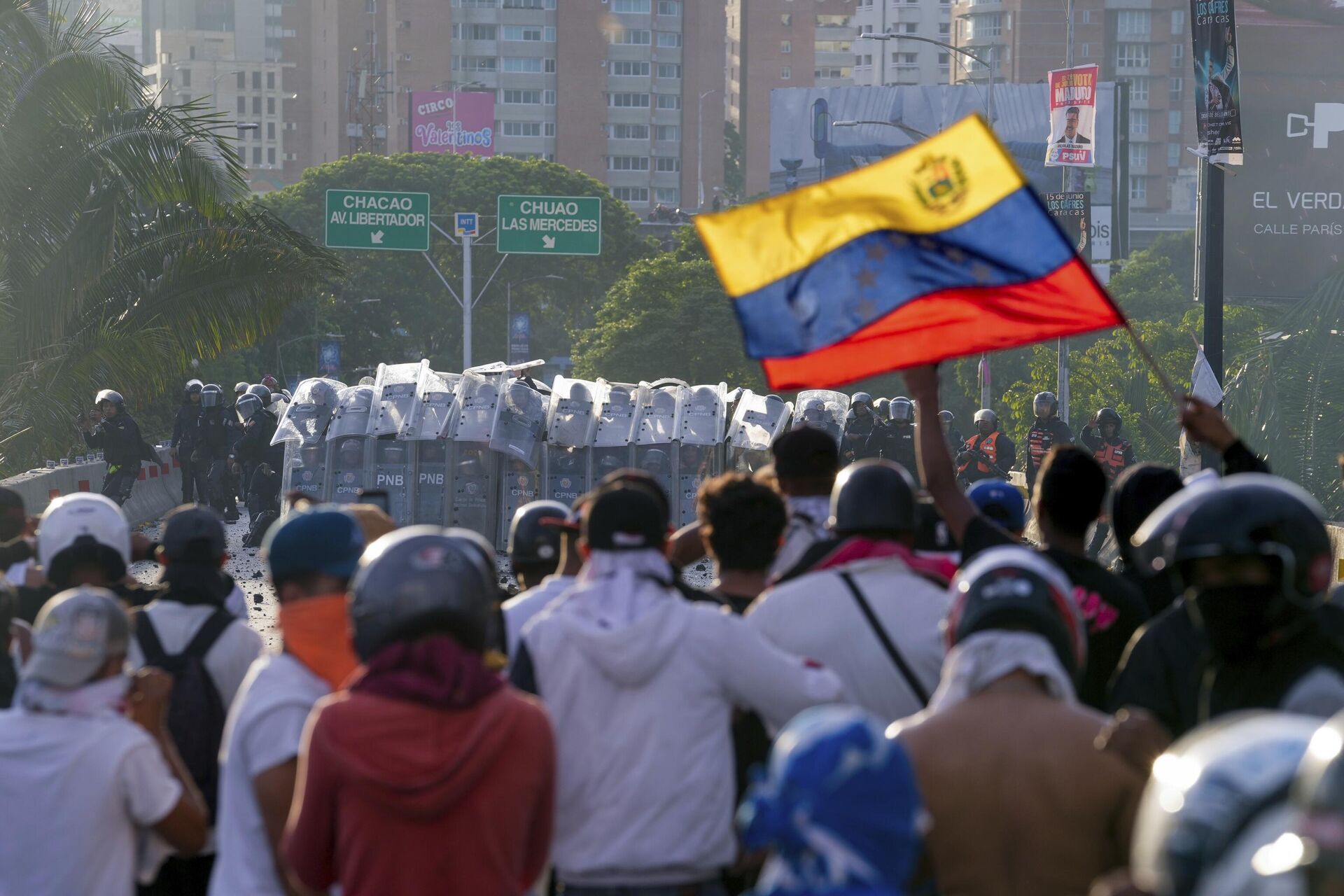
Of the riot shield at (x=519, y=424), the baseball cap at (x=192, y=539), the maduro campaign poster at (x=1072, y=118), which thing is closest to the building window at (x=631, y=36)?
the maduro campaign poster at (x=1072, y=118)

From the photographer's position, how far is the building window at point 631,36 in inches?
5182

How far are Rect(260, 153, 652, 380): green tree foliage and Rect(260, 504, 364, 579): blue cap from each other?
6499 centimetres

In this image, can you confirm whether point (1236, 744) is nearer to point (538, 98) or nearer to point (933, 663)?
point (933, 663)

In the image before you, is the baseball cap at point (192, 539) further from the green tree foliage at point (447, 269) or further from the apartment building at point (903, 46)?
the apartment building at point (903, 46)

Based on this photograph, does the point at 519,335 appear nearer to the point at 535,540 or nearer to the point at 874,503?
the point at 535,540

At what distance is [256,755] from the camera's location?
3820 mm

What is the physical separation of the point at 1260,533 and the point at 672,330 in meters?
53.2

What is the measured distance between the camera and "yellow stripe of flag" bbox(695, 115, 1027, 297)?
5.55m

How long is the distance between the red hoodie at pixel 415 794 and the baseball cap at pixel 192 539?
156 centimetres

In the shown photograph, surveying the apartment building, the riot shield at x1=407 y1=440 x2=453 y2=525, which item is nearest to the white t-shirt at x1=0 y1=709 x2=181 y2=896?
the riot shield at x1=407 y1=440 x2=453 y2=525

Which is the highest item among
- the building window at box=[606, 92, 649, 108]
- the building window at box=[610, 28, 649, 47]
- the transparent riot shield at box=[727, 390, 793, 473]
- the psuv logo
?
the building window at box=[610, 28, 649, 47]

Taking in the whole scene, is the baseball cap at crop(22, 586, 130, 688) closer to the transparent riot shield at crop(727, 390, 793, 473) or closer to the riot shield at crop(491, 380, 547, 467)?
the riot shield at crop(491, 380, 547, 467)

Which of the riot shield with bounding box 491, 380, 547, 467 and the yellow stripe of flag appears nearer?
the yellow stripe of flag

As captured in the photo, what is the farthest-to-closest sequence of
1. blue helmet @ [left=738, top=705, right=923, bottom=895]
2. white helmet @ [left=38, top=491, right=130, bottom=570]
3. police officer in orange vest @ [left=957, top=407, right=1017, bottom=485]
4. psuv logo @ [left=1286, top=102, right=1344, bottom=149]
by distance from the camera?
psuv logo @ [left=1286, top=102, right=1344, bottom=149] → police officer in orange vest @ [left=957, top=407, right=1017, bottom=485] → white helmet @ [left=38, top=491, right=130, bottom=570] → blue helmet @ [left=738, top=705, right=923, bottom=895]
